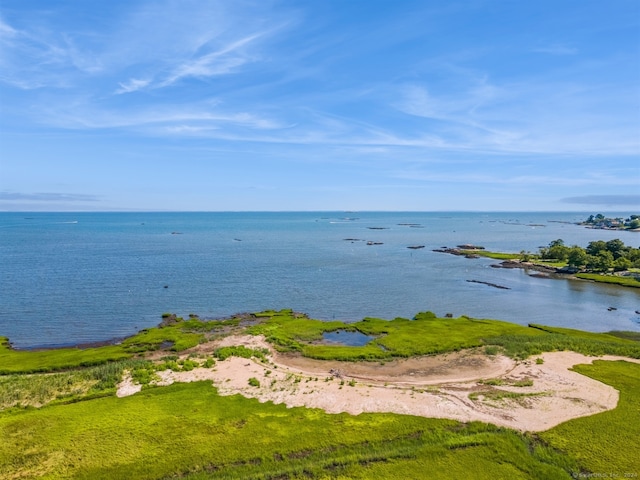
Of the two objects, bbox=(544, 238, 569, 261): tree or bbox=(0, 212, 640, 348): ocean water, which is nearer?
bbox=(0, 212, 640, 348): ocean water

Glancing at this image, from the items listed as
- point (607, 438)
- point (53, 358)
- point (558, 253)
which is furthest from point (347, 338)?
point (558, 253)

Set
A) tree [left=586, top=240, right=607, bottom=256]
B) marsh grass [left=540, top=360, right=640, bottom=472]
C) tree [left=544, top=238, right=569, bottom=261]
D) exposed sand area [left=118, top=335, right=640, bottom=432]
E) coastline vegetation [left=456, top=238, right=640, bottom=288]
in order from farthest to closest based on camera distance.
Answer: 1. tree [left=544, top=238, right=569, bottom=261]
2. tree [left=586, top=240, right=607, bottom=256]
3. coastline vegetation [left=456, top=238, right=640, bottom=288]
4. exposed sand area [left=118, top=335, right=640, bottom=432]
5. marsh grass [left=540, top=360, right=640, bottom=472]

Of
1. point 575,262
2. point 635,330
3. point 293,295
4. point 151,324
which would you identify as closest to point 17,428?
point 151,324

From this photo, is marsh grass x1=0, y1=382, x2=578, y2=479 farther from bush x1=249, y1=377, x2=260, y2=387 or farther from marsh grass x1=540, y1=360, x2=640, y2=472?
bush x1=249, y1=377, x2=260, y2=387

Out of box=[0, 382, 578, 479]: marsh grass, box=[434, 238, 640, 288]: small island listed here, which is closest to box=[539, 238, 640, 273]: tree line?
box=[434, 238, 640, 288]: small island

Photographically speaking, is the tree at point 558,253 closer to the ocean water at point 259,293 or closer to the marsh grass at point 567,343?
the ocean water at point 259,293

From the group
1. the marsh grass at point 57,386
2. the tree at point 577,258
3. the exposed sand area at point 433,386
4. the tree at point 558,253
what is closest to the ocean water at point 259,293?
the tree at point 577,258
